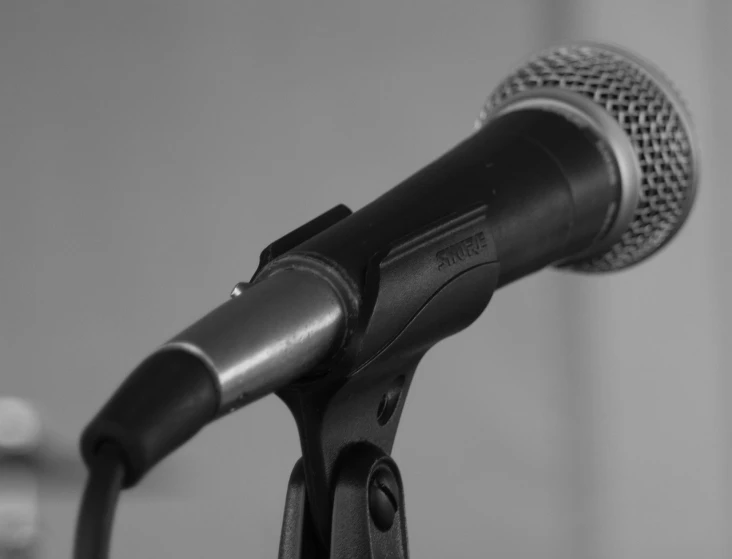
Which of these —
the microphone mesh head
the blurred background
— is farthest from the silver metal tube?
the blurred background

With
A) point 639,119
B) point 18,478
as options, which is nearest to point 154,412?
point 639,119

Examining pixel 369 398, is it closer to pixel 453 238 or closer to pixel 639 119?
pixel 453 238

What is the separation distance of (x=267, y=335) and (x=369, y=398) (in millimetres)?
75

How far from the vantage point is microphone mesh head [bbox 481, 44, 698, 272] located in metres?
0.60

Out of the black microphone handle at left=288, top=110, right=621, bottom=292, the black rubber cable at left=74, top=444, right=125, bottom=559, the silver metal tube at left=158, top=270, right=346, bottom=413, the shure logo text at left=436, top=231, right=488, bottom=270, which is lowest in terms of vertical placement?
the black rubber cable at left=74, top=444, right=125, bottom=559

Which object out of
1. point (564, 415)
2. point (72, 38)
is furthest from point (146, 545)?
point (72, 38)

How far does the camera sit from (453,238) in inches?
17.1

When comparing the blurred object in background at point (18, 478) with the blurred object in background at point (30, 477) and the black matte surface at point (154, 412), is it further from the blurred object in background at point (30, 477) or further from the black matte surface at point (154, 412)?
the black matte surface at point (154, 412)

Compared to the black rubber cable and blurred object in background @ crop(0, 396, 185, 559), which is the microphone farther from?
blurred object in background @ crop(0, 396, 185, 559)

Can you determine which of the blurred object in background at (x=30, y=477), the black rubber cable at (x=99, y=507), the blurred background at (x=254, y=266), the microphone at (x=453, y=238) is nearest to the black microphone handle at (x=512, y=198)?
the microphone at (x=453, y=238)

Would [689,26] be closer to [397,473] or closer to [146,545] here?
[146,545]

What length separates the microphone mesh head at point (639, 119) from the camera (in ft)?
1.96

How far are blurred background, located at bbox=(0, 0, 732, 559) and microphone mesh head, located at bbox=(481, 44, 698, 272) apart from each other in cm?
108

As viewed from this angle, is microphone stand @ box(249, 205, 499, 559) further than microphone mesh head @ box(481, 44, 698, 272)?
No
